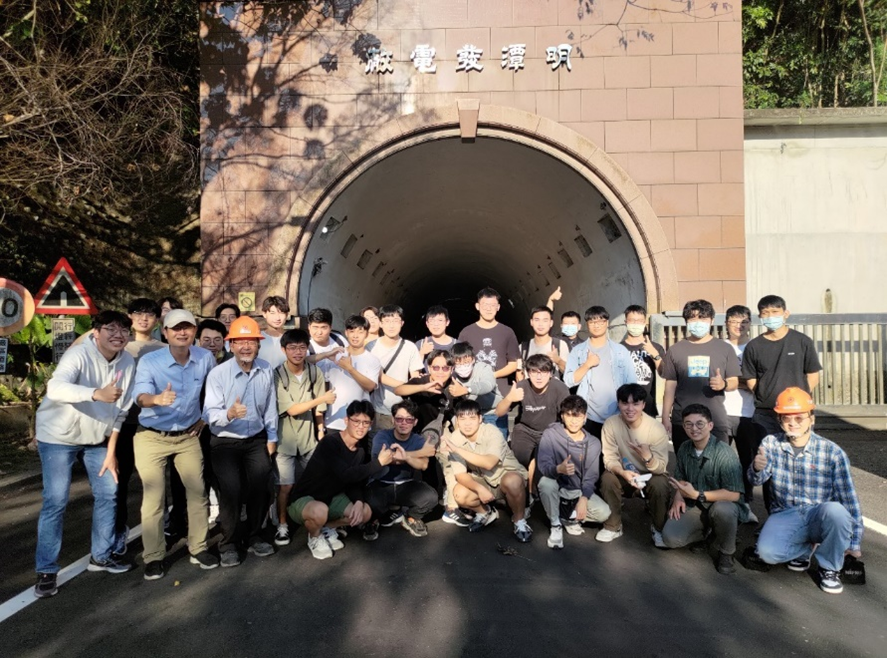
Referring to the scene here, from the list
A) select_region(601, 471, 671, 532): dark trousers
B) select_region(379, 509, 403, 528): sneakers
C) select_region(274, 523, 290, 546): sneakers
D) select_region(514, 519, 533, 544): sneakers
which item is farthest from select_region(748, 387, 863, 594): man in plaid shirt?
select_region(274, 523, 290, 546): sneakers

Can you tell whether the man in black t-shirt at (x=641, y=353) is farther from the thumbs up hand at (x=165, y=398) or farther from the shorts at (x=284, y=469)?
the thumbs up hand at (x=165, y=398)

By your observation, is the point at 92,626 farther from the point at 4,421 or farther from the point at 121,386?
the point at 4,421

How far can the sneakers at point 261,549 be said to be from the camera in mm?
4926

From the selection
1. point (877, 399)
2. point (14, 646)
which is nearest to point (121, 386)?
point (14, 646)

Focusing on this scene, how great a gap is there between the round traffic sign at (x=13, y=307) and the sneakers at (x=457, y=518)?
4.40m

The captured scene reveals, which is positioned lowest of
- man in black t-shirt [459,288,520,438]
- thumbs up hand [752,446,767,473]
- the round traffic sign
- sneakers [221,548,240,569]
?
sneakers [221,548,240,569]

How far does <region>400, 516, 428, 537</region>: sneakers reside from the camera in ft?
17.6

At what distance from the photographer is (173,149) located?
9.81 meters

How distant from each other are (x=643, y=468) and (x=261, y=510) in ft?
9.23

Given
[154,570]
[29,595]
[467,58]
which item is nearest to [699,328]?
[154,570]

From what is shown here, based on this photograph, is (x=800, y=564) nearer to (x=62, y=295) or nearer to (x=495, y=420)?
(x=495, y=420)

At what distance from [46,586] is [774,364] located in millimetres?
5333

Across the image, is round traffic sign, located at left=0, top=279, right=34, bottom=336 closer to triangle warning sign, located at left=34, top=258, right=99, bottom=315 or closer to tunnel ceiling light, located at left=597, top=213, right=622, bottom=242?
triangle warning sign, located at left=34, top=258, right=99, bottom=315

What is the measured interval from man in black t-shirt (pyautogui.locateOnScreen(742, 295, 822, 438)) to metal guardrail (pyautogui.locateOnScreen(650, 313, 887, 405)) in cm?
367
